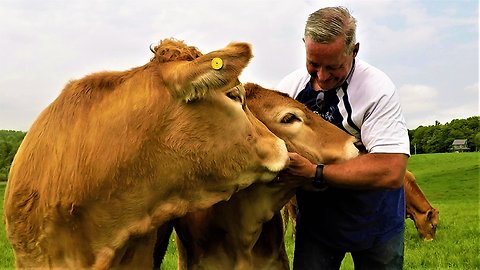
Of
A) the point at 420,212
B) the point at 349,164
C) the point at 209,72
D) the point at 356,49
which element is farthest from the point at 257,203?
the point at 420,212

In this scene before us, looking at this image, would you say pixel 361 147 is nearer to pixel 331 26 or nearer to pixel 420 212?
pixel 331 26

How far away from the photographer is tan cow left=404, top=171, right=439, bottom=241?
1467 cm

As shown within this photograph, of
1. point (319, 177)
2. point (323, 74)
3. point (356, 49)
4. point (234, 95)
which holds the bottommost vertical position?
point (319, 177)

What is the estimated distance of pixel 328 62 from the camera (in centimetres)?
470

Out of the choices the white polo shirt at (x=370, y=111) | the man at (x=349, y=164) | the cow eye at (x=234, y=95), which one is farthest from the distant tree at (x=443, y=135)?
the cow eye at (x=234, y=95)

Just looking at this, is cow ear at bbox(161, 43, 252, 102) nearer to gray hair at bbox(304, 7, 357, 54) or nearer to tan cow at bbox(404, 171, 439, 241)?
gray hair at bbox(304, 7, 357, 54)

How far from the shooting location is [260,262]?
5406 mm

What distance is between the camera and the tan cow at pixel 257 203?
477 cm

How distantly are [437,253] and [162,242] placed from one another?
7.40 m

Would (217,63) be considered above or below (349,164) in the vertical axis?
above

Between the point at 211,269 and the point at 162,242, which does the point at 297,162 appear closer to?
the point at 211,269

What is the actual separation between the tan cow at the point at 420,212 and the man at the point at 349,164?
940 cm

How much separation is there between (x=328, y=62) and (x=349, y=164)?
76 cm

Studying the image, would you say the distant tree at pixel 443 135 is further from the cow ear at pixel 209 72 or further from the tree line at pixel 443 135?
the cow ear at pixel 209 72
